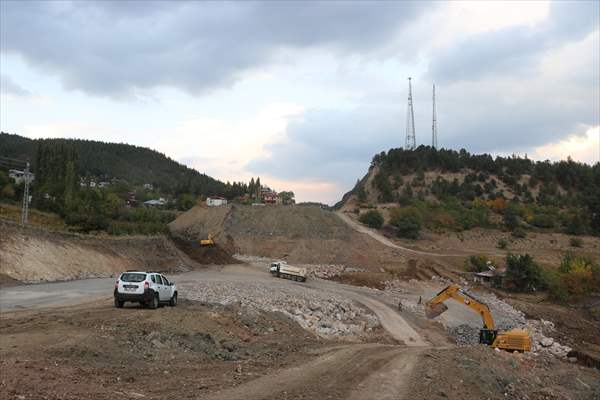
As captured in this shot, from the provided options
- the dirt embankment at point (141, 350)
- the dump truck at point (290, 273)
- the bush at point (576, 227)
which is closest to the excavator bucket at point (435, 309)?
the dirt embankment at point (141, 350)

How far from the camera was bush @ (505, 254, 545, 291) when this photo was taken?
188ft

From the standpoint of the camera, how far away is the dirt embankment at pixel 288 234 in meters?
73.1

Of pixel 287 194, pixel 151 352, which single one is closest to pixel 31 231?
pixel 151 352

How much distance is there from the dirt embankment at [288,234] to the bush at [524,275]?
43.6 ft

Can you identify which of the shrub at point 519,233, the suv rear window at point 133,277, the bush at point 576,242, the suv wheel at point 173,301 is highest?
the shrub at point 519,233

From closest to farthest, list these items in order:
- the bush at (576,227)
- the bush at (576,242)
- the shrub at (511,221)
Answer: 1. the bush at (576,242)
2. the bush at (576,227)
3. the shrub at (511,221)

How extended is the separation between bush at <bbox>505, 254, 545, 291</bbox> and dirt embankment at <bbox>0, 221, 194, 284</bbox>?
118 feet

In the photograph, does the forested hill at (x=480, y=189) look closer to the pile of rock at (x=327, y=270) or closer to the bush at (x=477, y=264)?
the bush at (x=477, y=264)

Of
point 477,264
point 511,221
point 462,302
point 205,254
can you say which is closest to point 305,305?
point 462,302

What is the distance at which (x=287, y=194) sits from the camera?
157000 millimetres

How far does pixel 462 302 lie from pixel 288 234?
2228 inches

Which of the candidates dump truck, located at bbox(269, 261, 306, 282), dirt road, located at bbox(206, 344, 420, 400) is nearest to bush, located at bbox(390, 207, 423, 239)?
dump truck, located at bbox(269, 261, 306, 282)

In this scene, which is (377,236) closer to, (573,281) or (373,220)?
(373,220)

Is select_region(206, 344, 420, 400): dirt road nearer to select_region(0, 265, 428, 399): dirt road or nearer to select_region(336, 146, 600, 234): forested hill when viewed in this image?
select_region(0, 265, 428, 399): dirt road
